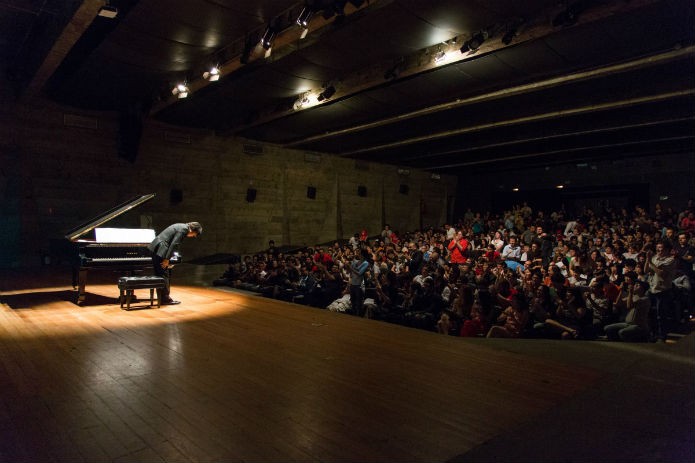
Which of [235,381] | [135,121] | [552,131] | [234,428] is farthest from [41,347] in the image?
[552,131]

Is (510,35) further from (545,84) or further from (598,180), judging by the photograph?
(598,180)

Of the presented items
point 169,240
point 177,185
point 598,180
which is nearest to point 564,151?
point 598,180

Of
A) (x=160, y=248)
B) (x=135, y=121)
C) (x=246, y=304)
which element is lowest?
(x=246, y=304)

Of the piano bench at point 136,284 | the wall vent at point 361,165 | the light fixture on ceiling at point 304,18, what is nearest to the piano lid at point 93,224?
the piano bench at point 136,284

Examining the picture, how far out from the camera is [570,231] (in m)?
10.7

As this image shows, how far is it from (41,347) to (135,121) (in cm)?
788

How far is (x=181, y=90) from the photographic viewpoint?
26.6 ft

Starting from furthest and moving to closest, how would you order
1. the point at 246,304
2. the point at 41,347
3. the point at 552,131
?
the point at 552,131 → the point at 246,304 → the point at 41,347

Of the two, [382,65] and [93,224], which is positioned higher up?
[382,65]

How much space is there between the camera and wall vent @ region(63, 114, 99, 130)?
32.4 ft

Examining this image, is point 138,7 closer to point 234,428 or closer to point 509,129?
point 234,428

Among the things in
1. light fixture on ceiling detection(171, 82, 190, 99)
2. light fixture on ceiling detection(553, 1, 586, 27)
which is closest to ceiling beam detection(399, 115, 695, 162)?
light fixture on ceiling detection(553, 1, 586, 27)

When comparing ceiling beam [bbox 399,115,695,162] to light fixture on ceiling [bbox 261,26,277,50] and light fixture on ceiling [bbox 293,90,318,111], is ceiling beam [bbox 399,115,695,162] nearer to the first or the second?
light fixture on ceiling [bbox 293,90,318,111]

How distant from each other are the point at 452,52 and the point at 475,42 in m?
0.45
